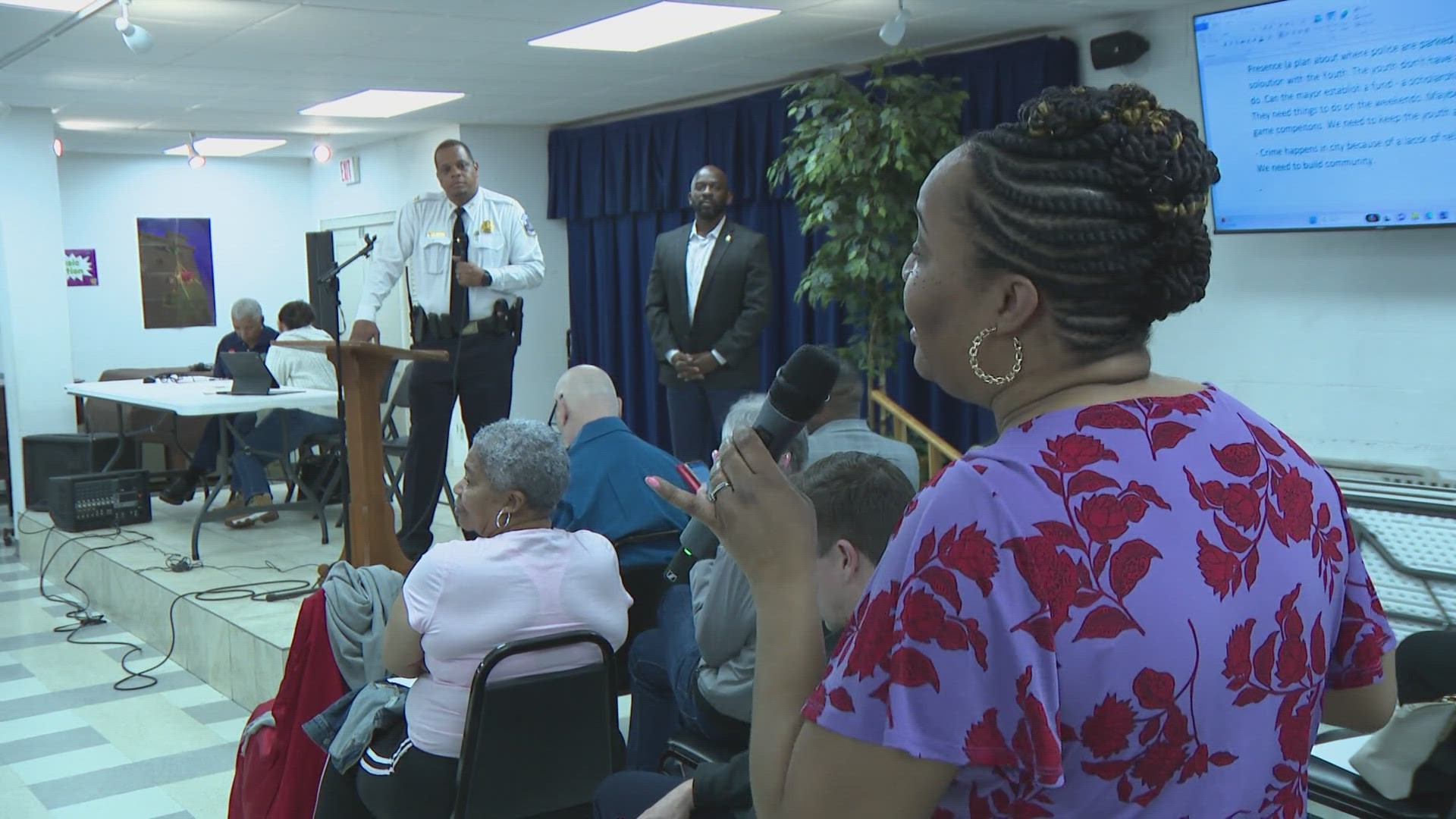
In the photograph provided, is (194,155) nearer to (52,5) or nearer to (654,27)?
(52,5)

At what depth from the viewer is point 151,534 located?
19.3ft

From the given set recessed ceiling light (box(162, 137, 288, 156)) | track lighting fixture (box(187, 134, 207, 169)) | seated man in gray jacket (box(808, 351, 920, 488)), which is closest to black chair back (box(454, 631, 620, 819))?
seated man in gray jacket (box(808, 351, 920, 488))

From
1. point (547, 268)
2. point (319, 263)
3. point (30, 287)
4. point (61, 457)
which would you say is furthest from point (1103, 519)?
point (319, 263)

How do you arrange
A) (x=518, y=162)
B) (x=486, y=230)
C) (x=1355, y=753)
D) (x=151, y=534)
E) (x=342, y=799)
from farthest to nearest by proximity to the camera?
1. (x=518, y=162)
2. (x=151, y=534)
3. (x=486, y=230)
4. (x=342, y=799)
5. (x=1355, y=753)

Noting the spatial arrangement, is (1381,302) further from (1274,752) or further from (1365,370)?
(1274,752)

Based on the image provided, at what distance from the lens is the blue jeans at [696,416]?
5.77m

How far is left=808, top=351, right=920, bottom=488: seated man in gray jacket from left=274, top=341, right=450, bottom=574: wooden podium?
1.39 m

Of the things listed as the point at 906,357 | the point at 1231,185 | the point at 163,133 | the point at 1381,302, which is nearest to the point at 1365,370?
the point at 1381,302

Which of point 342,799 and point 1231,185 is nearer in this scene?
point 342,799

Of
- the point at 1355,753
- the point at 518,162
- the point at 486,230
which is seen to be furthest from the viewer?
the point at 518,162

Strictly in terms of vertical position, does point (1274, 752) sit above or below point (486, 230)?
below

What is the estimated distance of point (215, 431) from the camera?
668 centimetres

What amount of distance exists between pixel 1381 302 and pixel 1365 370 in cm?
25

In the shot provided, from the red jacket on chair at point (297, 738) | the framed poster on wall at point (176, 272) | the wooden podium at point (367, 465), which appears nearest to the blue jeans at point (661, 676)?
the red jacket on chair at point (297, 738)
